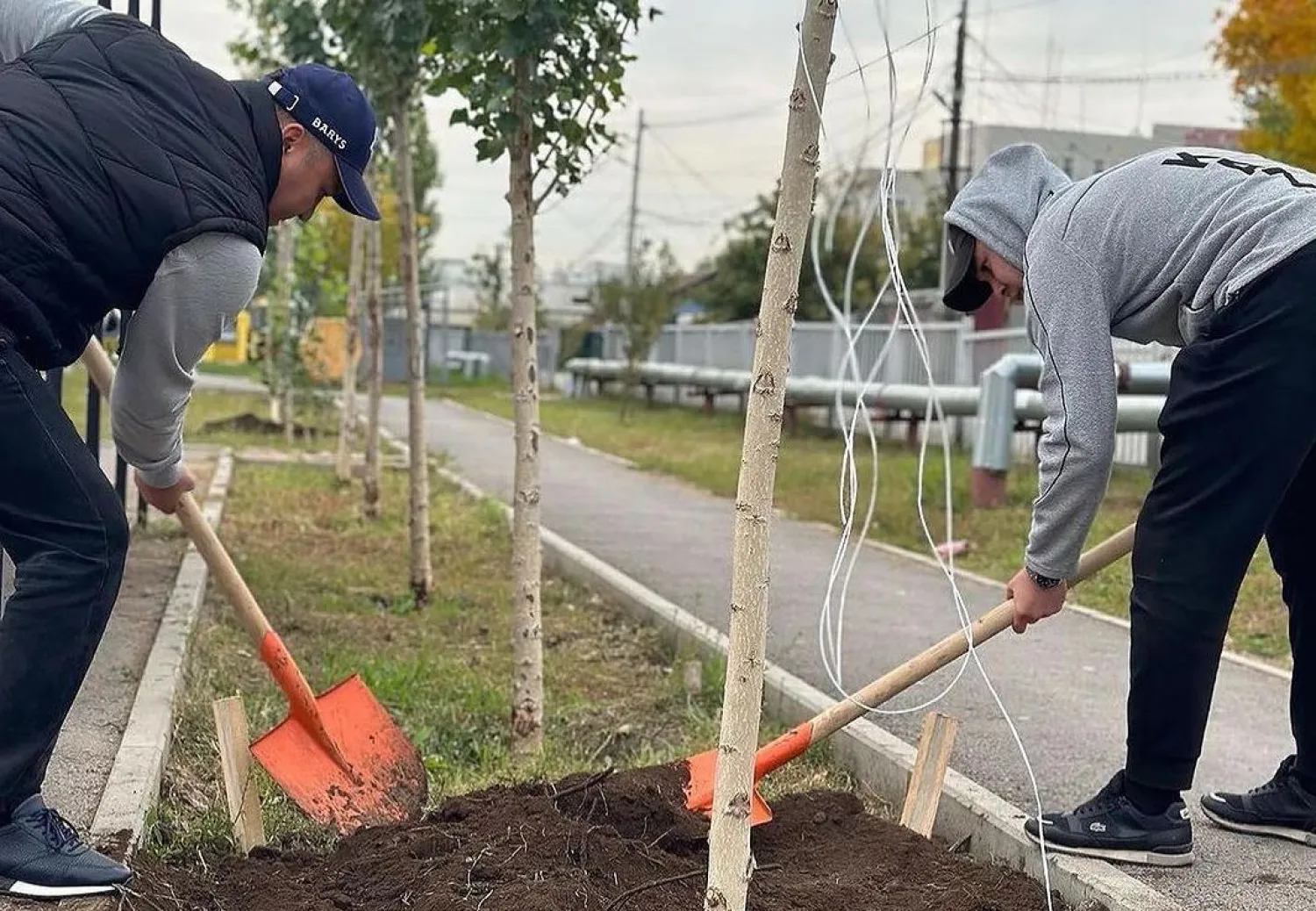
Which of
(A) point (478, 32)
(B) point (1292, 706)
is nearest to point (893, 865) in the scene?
(B) point (1292, 706)

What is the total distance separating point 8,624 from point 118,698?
1.60 m

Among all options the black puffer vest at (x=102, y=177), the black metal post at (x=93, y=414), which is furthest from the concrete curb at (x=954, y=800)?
the black metal post at (x=93, y=414)

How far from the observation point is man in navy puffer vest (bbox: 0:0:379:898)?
2752 mm

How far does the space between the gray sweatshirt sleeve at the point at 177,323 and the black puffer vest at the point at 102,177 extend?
0.04 meters

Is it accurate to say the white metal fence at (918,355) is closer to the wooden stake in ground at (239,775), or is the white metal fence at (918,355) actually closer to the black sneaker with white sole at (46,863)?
the wooden stake in ground at (239,775)

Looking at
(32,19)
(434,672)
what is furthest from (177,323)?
(434,672)

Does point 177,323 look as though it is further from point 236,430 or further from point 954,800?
point 236,430

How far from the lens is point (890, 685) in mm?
3424

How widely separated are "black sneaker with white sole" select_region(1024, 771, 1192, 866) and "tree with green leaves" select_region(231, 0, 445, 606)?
4050 millimetres

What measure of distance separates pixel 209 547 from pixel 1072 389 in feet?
7.13

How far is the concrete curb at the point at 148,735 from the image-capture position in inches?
127

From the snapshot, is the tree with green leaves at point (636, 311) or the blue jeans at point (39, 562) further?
the tree with green leaves at point (636, 311)

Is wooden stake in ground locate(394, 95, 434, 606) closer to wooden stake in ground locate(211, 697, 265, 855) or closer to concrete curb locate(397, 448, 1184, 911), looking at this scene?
concrete curb locate(397, 448, 1184, 911)

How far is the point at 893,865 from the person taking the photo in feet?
10.9
